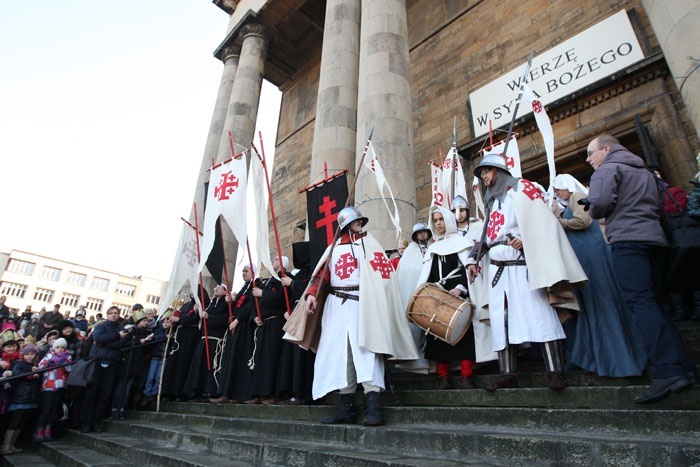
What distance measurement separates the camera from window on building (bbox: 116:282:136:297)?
6397 centimetres

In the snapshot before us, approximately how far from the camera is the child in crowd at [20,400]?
5.86 m

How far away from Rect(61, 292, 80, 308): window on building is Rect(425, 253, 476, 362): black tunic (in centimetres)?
6764

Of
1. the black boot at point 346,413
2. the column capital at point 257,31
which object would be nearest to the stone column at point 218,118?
the column capital at point 257,31

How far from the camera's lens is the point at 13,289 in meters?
53.3

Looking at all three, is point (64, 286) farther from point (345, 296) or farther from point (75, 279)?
point (345, 296)

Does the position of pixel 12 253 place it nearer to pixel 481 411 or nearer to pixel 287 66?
pixel 287 66

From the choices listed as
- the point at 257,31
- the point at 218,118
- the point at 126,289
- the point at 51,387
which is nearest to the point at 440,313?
the point at 51,387

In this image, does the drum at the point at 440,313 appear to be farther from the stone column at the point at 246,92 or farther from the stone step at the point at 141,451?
the stone column at the point at 246,92

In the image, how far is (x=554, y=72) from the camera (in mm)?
8344

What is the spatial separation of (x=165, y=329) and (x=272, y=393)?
327 cm

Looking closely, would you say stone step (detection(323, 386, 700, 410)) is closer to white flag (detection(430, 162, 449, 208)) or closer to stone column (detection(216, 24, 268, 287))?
white flag (detection(430, 162, 449, 208))

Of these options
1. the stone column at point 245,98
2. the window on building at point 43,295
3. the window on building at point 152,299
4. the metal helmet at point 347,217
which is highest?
the window on building at point 152,299

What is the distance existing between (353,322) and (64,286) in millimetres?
67915

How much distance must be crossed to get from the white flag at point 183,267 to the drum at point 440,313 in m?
4.52
